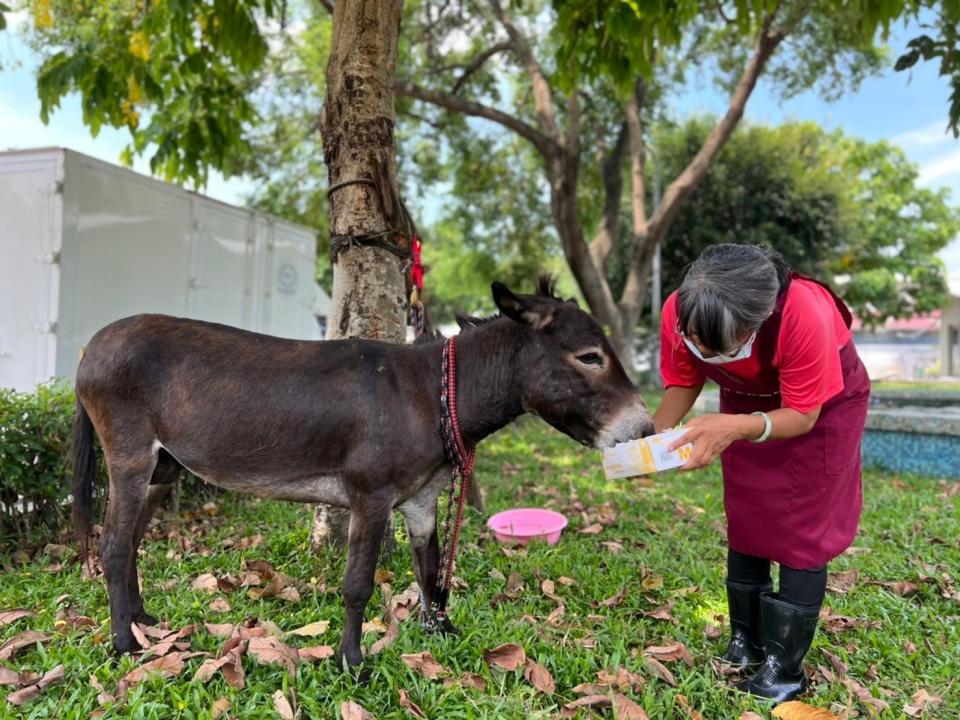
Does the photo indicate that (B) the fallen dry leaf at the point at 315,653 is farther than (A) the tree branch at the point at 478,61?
No

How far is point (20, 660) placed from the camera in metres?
2.90

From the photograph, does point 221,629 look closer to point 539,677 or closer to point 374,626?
point 374,626

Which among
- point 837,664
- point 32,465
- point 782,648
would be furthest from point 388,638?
point 32,465

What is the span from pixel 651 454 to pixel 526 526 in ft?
7.82

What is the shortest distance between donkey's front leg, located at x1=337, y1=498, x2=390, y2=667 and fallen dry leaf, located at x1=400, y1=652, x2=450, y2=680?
0.68 feet

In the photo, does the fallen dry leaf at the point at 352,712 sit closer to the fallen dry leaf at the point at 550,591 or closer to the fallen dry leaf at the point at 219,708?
the fallen dry leaf at the point at 219,708

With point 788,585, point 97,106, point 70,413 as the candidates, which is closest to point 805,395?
point 788,585

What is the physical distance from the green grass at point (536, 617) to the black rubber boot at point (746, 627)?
12 cm

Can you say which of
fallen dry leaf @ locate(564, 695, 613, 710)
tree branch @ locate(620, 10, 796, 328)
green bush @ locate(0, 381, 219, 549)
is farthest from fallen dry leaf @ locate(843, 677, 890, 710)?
tree branch @ locate(620, 10, 796, 328)

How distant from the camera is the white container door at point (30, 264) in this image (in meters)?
5.61

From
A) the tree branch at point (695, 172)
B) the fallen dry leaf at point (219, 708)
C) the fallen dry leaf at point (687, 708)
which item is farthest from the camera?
the tree branch at point (695, 172)

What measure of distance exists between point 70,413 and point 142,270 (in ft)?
8.09

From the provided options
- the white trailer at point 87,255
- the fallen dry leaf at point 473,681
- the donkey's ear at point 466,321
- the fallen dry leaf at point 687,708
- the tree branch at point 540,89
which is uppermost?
the tree branch at point 540,89

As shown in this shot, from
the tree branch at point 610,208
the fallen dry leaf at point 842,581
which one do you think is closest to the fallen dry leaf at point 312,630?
the fallen dry leaf at point 842,581
